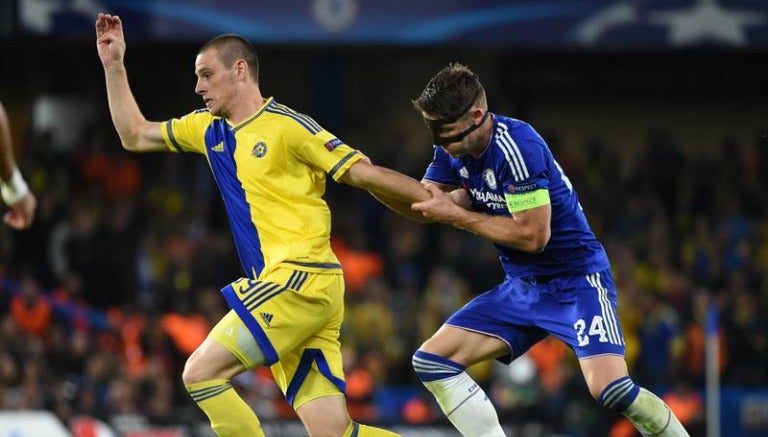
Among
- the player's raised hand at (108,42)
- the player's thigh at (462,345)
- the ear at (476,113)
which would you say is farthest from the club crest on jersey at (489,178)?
the player's raised hand at (108,42)

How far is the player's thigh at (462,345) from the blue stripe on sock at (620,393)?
59cm

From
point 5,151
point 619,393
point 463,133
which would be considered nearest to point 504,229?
point 463,133

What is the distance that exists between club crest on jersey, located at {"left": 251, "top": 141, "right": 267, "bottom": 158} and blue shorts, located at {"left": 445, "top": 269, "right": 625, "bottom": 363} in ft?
4.25

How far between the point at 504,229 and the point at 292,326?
106 centimetres

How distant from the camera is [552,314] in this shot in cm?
696

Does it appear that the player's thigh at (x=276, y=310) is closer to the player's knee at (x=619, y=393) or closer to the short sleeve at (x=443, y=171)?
the short sleeve at (x=443, y=171)

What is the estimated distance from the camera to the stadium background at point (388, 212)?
1366cm

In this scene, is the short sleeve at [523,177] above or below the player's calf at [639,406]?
above

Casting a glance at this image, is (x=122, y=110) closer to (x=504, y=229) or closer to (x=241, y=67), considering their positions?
(x=241, y=67)

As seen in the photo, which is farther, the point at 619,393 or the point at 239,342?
the point at 619,393

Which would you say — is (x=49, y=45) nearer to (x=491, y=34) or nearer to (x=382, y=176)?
(x=491, y=34)

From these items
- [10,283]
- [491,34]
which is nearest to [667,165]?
[491,34]

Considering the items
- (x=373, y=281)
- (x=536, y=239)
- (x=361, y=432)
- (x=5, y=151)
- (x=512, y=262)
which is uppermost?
(x=5, y=151)

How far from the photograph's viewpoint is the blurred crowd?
13.5m
